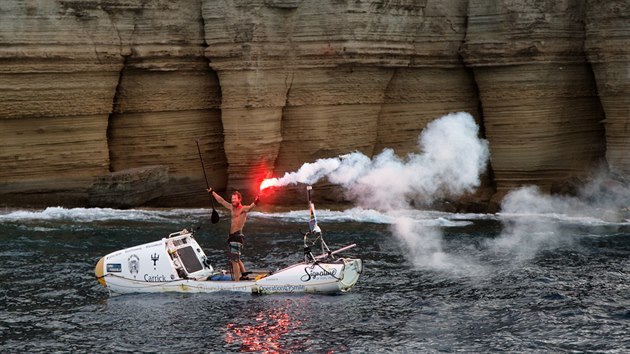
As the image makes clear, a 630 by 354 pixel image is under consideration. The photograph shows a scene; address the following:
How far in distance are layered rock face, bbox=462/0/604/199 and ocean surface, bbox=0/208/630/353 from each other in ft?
16.1

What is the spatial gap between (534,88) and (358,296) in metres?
18.5

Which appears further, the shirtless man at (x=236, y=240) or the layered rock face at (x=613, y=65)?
the layered rock face at (x=613, y=65)

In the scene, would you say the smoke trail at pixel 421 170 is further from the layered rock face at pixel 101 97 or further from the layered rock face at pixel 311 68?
the layered rock face at pixel 101 97

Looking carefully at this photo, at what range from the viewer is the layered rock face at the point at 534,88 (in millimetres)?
41375

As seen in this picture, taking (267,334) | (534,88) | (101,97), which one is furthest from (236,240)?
(534,88)

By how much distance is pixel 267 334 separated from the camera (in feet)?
75.3

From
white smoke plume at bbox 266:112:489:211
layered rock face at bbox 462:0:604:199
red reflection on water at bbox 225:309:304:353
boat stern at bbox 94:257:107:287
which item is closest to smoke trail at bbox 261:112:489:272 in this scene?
white smoke plume at bbox 266:112:489:211

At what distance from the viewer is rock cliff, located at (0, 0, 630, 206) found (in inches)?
1553

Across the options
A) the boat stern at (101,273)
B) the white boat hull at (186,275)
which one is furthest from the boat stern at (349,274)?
the boat stern at (101,273)

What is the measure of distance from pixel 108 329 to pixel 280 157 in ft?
63.7

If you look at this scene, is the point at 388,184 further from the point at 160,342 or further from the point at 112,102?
the point at 160,342

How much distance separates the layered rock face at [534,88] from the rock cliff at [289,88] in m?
0.06

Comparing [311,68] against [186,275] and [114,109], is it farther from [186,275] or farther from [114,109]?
[186,275]

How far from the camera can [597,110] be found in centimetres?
4328
